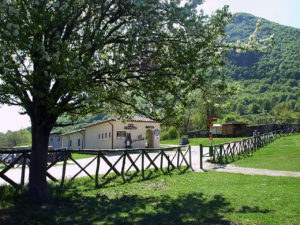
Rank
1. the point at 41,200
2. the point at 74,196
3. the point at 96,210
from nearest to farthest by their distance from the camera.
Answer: the point at 96,210, the point at 41,200, the point at 74,196

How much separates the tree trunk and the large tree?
3 cm

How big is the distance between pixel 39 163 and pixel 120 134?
27.5m

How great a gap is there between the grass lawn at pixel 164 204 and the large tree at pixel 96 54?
1219 mm

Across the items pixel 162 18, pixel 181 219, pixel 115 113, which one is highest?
pixel 162 18

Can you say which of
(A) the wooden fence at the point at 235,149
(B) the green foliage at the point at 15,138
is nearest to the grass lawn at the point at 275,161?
(A) the wooden fence at the point at 235,149

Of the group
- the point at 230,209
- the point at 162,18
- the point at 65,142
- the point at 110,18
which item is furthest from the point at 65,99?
the point at 65,142

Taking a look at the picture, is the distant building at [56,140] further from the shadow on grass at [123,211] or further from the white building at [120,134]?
the shadow on grass at [123,211]

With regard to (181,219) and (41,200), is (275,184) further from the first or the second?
(41,200)

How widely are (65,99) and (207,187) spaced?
20.4ft

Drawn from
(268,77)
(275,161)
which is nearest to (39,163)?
(275,161)

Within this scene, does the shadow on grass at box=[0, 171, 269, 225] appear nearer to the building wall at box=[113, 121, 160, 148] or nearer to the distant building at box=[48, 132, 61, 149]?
the building wall at box=[113, 121, 160, 148]

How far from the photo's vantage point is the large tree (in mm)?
7328

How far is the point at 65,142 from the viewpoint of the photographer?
1966 inches

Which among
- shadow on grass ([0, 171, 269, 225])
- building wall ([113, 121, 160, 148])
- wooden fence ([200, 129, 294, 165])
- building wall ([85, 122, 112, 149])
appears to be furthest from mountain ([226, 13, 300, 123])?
shadow on grass ([0, 171, 269, 225])
